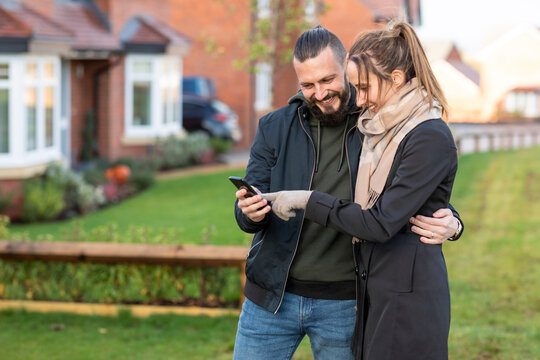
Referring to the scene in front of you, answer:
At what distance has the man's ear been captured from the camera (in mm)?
2887

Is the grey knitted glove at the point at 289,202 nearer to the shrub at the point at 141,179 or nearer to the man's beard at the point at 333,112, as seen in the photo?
the man's beard at the point at 333,112

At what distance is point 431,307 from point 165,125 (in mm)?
19078

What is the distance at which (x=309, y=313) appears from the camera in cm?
321

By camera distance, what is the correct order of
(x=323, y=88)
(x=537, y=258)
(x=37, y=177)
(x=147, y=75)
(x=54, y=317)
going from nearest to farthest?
(x=323, y=88)
(x=54, y=317)
(x=537, y=258)
(x=37, y=177)
(x=147, y=75)

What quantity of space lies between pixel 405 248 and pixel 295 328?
649 mm

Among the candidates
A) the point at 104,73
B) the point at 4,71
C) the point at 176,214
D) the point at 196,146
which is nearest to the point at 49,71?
the point at 4,71

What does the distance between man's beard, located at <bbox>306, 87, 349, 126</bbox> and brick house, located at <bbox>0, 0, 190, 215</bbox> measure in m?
11.9

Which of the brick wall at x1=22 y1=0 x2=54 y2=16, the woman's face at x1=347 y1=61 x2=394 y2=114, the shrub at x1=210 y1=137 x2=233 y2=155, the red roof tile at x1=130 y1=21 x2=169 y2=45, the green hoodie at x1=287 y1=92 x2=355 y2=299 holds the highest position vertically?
the brick wall at x1=22 y1=0 x2=54 y2=16

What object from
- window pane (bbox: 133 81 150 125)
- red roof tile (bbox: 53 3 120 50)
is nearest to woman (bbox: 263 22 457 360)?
red roof tile (bbox: 53 3 120 50)

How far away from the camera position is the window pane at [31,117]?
1516 centimetres

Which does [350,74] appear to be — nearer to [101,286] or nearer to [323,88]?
[323,88]

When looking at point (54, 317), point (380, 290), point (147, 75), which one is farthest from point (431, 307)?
point (147, 75)

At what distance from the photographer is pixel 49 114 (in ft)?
53.2

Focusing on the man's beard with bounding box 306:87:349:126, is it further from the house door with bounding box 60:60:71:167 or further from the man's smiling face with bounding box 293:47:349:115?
the house door with bounding box 60:60:71:167
